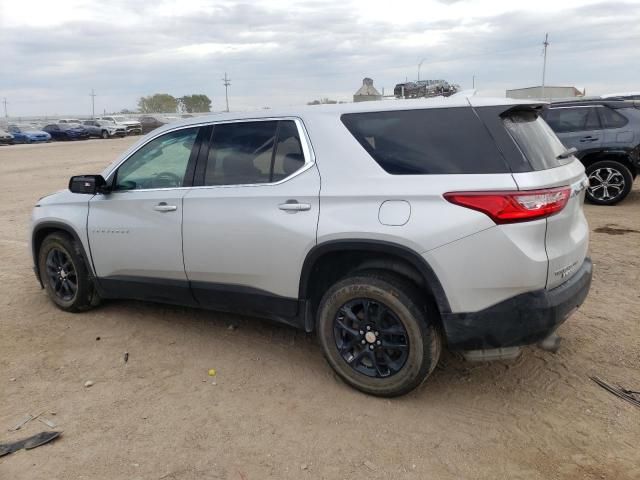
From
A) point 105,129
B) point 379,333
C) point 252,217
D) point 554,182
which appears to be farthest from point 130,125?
point 554,182

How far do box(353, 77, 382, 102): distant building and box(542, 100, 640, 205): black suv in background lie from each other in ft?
15.8

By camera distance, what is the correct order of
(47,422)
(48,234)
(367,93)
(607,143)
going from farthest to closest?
(607,143) < (48,234) < (367,93) < (47,422)

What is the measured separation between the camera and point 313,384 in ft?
12.0

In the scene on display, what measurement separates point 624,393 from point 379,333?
155 centimetres

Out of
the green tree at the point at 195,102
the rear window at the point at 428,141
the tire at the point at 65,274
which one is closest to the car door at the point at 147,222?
the tire at the point at 65,274

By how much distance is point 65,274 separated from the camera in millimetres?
4953

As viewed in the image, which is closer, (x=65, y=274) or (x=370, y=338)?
(x=370, y=338)

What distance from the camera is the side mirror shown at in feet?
14.6

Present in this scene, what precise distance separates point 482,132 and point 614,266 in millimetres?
3735

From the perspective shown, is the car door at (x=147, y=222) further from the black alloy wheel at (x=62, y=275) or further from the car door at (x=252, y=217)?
the black alloy wheel at (x=62, y=275)

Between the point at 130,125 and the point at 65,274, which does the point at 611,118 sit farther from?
the point at 130,125

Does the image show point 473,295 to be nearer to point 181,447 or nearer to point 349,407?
point 349,407

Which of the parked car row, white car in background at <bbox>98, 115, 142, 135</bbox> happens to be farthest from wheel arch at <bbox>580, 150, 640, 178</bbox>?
white car in background at <bbox>98, 115, 142, 135</bbox>

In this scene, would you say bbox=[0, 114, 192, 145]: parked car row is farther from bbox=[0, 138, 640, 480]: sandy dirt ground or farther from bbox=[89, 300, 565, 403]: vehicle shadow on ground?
bbox=[0, 138, 640, 480]: sandy dirt ground
